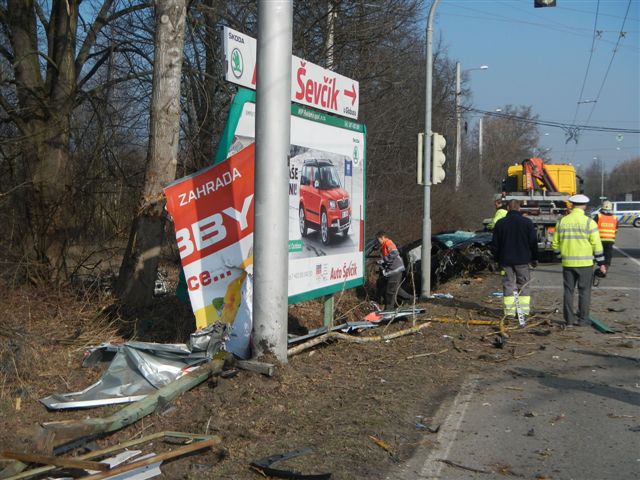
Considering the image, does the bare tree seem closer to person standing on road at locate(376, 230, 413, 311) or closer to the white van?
person standing on road at locate(376, 230, 413, 311)

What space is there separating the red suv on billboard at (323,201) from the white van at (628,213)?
173ft

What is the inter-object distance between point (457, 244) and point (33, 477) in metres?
14.4

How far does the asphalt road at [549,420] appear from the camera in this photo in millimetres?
4781

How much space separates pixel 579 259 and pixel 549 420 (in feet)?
16.1

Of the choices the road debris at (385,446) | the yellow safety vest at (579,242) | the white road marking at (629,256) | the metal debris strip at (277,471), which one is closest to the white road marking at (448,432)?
the road debris at (385,446)

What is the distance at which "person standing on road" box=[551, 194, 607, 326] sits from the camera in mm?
10094

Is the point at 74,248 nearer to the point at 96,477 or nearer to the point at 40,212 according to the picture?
the point at 40,212

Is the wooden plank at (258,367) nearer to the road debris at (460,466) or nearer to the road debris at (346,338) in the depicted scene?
the road debris at (346,338)

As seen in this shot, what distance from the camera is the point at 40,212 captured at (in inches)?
424

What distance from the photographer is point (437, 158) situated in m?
13.8

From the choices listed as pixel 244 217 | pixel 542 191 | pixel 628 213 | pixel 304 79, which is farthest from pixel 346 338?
pixel 628 213

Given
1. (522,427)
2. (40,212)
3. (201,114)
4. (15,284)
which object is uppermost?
(201,114)

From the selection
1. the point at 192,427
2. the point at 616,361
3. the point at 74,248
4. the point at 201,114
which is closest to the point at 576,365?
the point at 616,361

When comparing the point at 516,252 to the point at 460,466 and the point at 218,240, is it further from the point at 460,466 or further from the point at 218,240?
the point at 460,466
